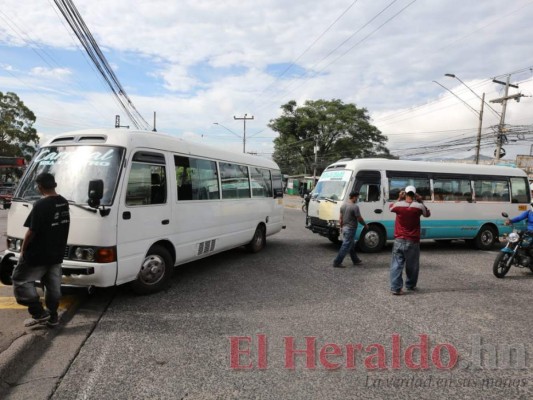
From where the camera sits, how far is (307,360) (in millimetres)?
3879

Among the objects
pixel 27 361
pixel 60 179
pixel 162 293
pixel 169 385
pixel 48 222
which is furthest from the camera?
pixel 162 293

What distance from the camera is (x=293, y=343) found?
4.25m

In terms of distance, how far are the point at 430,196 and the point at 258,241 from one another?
5.13m

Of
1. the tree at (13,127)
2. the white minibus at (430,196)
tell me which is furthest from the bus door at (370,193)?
the tree at (13,127)

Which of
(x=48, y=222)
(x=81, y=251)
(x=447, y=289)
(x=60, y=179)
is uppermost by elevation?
(x=60, y=179)

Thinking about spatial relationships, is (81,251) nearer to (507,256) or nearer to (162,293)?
(162,293)

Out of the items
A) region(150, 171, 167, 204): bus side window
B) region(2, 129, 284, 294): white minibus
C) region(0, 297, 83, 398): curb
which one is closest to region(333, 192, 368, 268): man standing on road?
region(2, 129, 284, 294): white minibus

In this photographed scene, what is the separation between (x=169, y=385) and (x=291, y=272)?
180 inches

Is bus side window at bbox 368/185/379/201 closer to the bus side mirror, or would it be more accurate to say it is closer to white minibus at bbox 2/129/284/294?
white minibus at bbox 2/129/284/294

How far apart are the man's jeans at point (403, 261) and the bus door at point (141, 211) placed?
373cm

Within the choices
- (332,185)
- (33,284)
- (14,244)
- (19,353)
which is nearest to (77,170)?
(14,244)

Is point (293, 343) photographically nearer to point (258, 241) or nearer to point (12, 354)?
point (12, 354)

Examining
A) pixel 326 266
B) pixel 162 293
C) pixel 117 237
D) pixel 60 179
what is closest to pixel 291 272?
pixel 326 266

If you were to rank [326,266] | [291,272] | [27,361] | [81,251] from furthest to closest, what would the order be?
[326,266] → [291,272] → [81,251] → [27,361]
